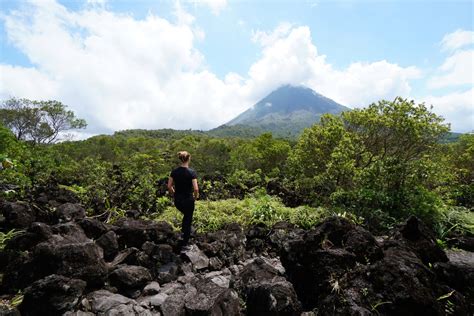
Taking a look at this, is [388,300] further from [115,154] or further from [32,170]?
[115,154]

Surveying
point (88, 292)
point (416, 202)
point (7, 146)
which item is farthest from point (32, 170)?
point (416, 202)

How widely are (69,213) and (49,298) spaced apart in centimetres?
398

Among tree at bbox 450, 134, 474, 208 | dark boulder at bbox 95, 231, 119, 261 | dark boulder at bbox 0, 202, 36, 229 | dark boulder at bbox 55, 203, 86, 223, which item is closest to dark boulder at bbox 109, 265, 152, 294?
dark boulder at bbox 95, 231, 119, 261

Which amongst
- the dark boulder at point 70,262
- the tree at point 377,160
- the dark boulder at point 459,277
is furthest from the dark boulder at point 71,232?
the tree at point 377,160

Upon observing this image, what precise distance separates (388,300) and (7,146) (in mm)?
17456

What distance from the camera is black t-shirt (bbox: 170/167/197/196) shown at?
6.20 meters

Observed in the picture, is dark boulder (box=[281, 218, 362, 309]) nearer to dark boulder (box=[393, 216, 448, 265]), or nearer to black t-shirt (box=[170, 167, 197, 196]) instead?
dark boulder (box=[393, 216, 448, 265])

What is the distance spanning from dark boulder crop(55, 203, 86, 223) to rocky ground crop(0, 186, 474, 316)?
831mm

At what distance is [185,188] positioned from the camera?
6289mm

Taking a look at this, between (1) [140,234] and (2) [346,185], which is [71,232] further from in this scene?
(2) [346,185]

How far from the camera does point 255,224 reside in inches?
335

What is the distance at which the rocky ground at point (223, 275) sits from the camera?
380 cm

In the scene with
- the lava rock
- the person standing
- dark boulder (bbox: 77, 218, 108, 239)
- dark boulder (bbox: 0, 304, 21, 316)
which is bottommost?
the lava rock

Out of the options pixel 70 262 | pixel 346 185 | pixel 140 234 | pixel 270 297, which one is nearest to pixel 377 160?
pixel 346 185
